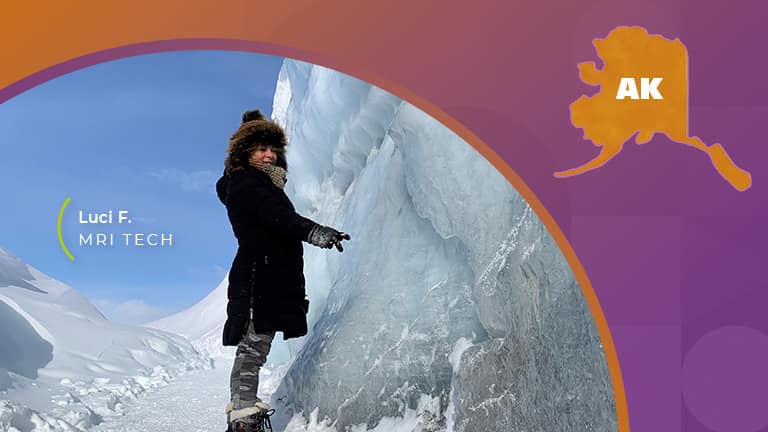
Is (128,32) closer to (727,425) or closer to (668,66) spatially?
(668,66)

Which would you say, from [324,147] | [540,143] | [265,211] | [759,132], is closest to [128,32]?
[265,211]

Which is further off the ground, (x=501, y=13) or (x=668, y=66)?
(x=501, y=13)

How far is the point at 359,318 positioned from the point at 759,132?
10.1ft

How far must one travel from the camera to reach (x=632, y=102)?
255 cm

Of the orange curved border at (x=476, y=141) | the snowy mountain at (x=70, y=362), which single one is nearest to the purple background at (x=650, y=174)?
the orange curved border at (x=476, y=141)

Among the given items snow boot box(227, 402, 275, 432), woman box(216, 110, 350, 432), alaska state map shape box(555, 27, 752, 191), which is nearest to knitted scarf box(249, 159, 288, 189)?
woman box(216, 110, 350, 432)

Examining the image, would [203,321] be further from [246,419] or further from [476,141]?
[476,141]

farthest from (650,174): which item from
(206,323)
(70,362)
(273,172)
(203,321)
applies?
(203,321)

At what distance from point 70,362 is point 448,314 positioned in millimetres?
5222

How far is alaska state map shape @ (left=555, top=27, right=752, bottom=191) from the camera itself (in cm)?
252

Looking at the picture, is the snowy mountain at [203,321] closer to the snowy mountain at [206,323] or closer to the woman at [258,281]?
the snowy mountain at [206,323]

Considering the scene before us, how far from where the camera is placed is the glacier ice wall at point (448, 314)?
10.4 ft

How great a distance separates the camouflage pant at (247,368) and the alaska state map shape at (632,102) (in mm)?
1416

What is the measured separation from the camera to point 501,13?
2.52m
